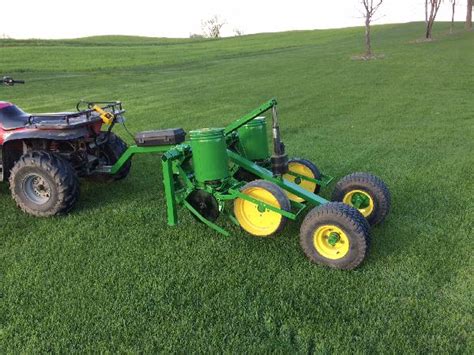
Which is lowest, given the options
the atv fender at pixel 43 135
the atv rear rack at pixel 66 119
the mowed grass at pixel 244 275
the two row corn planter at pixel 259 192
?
the mowed grass at pixel 244 275

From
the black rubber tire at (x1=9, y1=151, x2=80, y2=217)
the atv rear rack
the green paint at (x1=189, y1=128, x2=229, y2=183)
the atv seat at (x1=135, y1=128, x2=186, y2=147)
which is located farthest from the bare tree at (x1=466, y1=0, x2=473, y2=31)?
the black rubber tire at (x1=9, y1=151, x2=80, y2=217)

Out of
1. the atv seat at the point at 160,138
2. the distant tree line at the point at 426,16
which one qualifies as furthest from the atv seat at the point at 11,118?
the distant tree line at the point at 426,16

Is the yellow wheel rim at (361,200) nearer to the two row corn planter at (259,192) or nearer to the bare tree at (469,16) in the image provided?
the two row corn planter at (259,192)

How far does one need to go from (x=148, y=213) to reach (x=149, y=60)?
26662mm

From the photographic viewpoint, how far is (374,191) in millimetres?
4762

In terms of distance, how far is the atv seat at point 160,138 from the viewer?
16.4 ft

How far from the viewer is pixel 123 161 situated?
555cm

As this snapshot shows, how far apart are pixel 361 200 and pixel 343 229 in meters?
1.02

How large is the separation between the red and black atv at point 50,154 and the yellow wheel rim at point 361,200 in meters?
2.95

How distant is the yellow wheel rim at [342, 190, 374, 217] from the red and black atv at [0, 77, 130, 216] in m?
2.95

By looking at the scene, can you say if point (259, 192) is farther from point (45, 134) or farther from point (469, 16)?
point (469, 16)

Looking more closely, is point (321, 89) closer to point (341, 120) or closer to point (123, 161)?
point (341, 120)

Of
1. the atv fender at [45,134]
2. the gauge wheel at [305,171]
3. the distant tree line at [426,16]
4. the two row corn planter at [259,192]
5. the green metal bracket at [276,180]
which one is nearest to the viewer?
the two row corn planter at [259,192]

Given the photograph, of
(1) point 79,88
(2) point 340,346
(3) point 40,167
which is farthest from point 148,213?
(1) point 79,88
